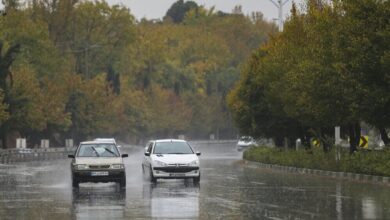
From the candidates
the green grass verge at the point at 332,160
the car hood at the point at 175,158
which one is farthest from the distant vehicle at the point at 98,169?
the green grass verge at the point at 332,160

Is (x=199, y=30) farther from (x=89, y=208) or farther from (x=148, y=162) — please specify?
(x=89, y=208)

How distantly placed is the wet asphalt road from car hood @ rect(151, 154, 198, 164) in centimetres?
86

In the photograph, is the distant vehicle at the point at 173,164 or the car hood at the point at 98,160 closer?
the car hood at the point at 98,160

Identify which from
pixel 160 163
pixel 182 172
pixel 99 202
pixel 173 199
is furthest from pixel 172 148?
pixel 99 202

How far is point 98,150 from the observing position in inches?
1238

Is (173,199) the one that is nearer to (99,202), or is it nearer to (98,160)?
(99,202)

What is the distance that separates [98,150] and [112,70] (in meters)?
87.2

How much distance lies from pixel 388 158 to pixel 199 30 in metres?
130

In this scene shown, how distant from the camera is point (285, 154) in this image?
50562 mm

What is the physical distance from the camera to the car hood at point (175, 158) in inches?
1294

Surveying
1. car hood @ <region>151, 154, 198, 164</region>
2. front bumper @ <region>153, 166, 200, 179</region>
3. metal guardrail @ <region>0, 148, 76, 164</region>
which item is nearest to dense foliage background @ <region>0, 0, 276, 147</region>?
metal guardrail @ <region>0, 148, 76, 164</region>

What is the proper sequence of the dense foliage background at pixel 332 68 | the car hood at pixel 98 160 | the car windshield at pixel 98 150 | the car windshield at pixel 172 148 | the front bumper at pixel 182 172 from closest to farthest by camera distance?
the car hood at pixel 98 160 → the car windshield at pixel 98 150 → the front bumper at pixel 182 172 → the dense foliage background at pixel 332 68 → the car windshield at pixel 172 148

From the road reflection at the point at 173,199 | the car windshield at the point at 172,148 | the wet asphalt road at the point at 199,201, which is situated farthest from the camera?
the car windshield at the point at 172,148

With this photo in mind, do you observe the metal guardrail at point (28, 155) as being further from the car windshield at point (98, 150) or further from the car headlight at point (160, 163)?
the car windshield at point (98, 150)
